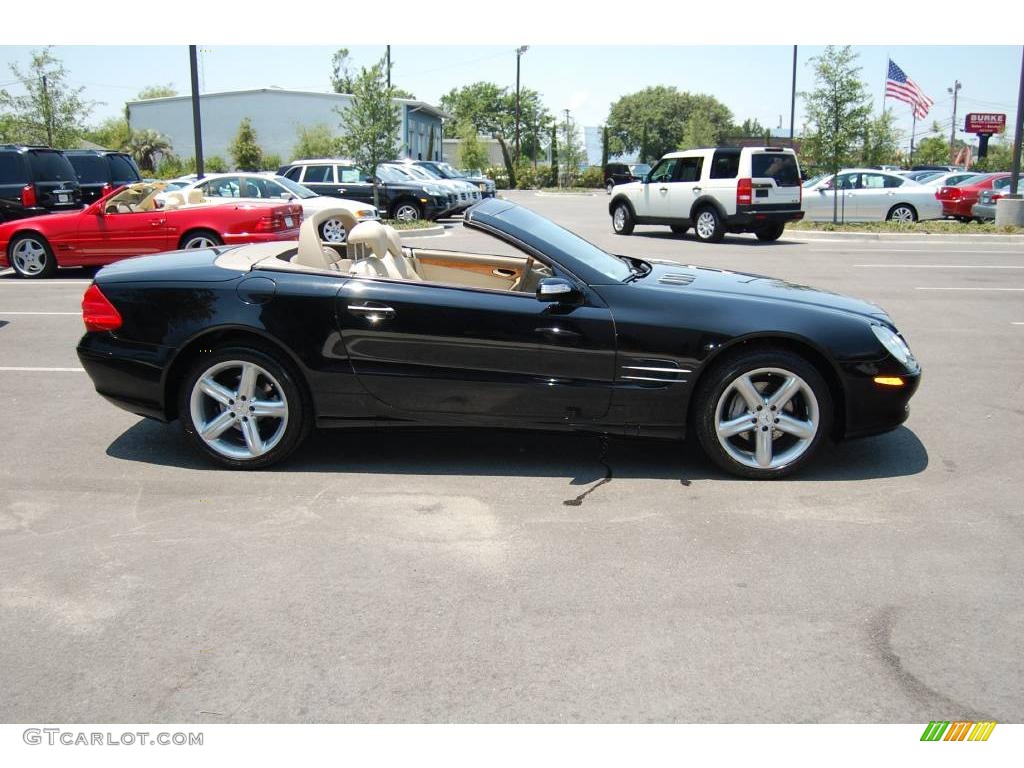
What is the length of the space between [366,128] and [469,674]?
22.0 meters

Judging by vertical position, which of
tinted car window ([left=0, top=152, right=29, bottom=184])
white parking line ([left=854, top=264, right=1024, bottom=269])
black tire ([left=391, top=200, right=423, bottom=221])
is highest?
tinted car window ([left=0, top=152, right=29, bottom=184])

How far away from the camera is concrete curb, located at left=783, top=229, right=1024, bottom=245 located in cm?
1988

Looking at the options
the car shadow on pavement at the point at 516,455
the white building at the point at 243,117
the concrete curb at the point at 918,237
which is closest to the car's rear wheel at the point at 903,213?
the concrete curb at the point at 918,237

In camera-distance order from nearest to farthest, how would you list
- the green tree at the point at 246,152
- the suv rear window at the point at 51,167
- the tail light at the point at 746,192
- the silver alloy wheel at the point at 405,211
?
the suv rear window at the point at 51,167
the tail light at the point at 746,192
the silver alloy wheel at the point at 405,211
the green tree at the point at 246,152

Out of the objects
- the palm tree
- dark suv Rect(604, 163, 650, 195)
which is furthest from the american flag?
the palm tree

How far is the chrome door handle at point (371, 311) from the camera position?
4980 millimetres

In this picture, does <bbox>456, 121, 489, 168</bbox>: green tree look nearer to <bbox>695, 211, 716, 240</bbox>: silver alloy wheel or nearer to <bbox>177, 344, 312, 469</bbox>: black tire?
<bbox>695, 211, 716, 240</bbox>: silver alloy wheel

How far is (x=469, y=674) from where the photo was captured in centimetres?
310

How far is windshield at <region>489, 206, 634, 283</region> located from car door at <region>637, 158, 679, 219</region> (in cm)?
1569

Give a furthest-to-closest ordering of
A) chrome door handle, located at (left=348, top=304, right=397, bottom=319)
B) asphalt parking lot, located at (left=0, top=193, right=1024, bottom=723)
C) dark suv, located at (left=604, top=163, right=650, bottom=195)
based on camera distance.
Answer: dark suv, located at (left=604, top=163, right=650, bottom=195)
chrome door handle, located at (left=348, top=304, right=397, bottom=319)
asphalt parking lot, located at (left=0, top=193, right=1024, bottom=723)

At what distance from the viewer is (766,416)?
4.93 meters

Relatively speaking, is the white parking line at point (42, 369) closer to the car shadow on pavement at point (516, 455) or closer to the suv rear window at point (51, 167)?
the car shadow on pavement at point (516, 455)

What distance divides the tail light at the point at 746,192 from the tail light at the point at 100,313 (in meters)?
15.9
